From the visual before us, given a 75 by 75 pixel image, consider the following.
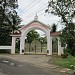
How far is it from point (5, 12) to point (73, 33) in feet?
67.2

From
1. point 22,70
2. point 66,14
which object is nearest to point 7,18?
point 66,14

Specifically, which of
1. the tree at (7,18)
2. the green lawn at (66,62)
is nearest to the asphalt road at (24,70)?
the green lawn at (66,62)

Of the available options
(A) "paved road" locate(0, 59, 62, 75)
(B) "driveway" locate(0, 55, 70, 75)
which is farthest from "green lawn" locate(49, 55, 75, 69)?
(A) "paved road" locate(0, 59, 62, 75)

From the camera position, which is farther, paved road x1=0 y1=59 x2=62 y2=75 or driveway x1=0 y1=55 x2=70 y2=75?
driveway x1=0 y1=55 x2=70 y2=75

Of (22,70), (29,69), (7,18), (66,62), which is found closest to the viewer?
(22,70)

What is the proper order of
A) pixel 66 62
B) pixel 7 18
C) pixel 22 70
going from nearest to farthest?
pixel 22 70
pixel 66 62
pixel 7 18

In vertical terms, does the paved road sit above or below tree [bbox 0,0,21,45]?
below

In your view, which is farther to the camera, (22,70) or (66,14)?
(66,14)

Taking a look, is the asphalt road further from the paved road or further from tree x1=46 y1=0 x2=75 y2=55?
tree x1=46 y1=0 x2=75 y2=55

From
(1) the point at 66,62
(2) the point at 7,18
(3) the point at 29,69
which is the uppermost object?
(2) the point at 7,18

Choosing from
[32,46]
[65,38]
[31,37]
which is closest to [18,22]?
[31,37]

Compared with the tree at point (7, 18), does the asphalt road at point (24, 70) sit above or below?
below

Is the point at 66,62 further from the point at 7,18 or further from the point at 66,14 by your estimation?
the point at 7,18

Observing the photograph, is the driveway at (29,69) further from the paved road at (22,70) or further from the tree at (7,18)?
the tree at (7,18)
